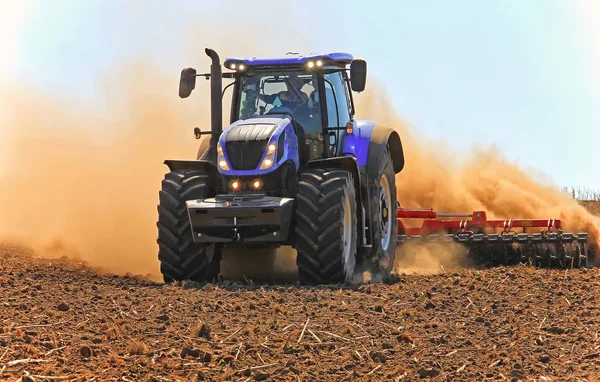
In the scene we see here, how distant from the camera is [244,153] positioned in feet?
36.3

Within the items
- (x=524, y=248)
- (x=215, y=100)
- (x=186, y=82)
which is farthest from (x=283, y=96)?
(x=524, y=248)

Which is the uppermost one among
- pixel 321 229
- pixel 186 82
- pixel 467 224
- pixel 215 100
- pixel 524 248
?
pixel 186 82

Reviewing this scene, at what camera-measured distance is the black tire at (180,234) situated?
36.2ft

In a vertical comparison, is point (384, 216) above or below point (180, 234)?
below

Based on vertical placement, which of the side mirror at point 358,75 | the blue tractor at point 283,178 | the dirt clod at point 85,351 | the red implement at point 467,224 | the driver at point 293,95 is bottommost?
the red implement at point 467,224

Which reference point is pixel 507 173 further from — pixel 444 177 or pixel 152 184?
pixel 152 184

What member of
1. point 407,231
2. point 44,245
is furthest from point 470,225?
point 44,245

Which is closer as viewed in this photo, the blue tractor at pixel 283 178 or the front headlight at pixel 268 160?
the blue tractor at pixel 283 178

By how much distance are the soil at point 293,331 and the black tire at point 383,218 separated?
62.0 inches

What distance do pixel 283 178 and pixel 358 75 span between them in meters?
1.43

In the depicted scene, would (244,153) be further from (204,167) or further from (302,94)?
(302,94)

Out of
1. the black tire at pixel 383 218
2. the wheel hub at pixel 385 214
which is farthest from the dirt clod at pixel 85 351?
the wheel hub at pixel 385 214

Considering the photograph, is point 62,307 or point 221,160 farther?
point 221,160

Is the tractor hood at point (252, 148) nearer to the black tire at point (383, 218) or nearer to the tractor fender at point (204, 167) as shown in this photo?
the tractor fender at point (204, 167)
